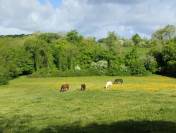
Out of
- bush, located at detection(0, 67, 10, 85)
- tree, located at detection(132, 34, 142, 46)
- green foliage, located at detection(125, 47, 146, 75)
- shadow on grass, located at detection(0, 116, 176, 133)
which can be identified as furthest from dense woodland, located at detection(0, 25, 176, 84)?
shadow on grass, located at detection(0, 116, 176, 133)

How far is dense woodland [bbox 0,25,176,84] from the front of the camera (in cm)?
12119

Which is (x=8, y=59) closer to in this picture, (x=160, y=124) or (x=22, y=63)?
(x=22, y=63)

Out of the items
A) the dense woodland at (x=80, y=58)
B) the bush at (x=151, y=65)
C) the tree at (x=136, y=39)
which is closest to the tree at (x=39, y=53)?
the dense woodland at (x=80, y=58)

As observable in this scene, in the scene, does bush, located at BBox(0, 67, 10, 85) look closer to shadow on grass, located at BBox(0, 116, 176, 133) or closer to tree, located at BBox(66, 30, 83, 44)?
tree, located at BBox(66, 30, 83, 44)

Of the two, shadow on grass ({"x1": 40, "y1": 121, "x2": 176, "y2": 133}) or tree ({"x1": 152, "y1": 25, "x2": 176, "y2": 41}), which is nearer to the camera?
shadow on grass ({"x1": 40, "y1": 121, "x2": 176, "y2": 133})

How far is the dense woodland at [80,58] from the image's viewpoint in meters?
121

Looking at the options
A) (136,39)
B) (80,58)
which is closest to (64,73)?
(80,58)

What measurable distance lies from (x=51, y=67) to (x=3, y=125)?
350ft

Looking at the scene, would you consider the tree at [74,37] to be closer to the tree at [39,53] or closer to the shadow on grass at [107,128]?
the tree at [39,53]

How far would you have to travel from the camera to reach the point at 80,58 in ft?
444

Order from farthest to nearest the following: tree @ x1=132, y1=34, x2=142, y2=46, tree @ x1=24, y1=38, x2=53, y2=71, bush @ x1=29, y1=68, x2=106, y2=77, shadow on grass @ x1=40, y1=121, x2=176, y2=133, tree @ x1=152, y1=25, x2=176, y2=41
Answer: tree @ x1=132, y1=34, x2=142, y2=46 → tree @ x1=152, y1=25, x2=176, y2=41 → tree @ x1=24, y1=38, x2=53, y2=71 → bush @ x1=29, y1=68, x2=106, y2=77 → shadow on grass @ x1=40, y1=121, x2=176, y2=133

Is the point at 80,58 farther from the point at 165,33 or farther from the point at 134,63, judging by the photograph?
the point at 165,33

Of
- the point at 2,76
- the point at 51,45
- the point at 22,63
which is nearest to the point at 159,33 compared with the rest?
the point at 51,45

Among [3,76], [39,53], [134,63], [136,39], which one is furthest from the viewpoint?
[136,39]
